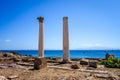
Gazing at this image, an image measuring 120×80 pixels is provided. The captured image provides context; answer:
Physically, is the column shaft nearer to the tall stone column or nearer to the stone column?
the tall stone column

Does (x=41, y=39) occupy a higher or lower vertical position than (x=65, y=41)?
higher

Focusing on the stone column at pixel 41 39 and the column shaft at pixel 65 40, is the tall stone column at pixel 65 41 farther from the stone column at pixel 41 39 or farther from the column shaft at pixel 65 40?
the stone column at pixel 41 39

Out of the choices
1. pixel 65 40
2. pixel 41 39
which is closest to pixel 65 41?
pixel 65 40

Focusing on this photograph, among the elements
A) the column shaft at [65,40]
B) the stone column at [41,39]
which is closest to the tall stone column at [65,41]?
the column shaft at [65,40]

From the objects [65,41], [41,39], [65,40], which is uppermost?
[41,39]

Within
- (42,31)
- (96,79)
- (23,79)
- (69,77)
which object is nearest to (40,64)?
(23,79)

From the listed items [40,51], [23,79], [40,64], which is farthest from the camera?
[40,51]

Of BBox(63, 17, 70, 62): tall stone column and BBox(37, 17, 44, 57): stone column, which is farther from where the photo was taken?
BBox(37, 17, 44, 57): stone column

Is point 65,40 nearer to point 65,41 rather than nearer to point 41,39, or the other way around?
point 65,41

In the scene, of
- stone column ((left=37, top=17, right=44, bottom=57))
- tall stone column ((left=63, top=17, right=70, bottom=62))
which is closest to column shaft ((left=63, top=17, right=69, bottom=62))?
tall stone column ((left=63, top=17, right=70, bottom=62))

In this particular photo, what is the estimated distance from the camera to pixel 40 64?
12.3 meters

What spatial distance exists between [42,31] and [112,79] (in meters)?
12.1

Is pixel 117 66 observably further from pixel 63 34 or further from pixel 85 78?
pixel 63 34

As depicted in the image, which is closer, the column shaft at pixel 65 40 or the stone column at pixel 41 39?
the column shaft at pixel 65 40
